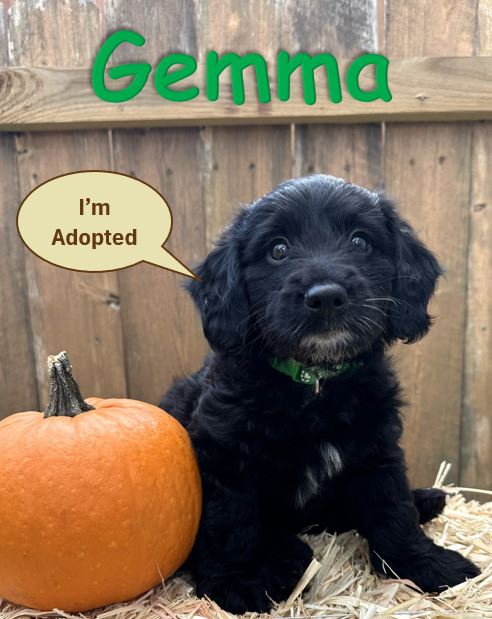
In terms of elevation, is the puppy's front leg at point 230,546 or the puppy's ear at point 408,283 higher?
the puppy's ear at point 408,283

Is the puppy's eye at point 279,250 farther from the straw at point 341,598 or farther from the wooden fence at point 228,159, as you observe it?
the straw at point 341,598

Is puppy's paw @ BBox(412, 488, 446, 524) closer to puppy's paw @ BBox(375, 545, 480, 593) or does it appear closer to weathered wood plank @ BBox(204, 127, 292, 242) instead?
puppy's paw @ BBox(375, 545, 480, 593)

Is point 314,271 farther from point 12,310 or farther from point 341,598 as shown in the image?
point 12,310

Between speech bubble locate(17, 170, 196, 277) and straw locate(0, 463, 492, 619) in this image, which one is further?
speech bubble locate(17, 170, 196, 277)

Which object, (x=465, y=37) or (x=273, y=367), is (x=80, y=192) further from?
(x=465, y=37)

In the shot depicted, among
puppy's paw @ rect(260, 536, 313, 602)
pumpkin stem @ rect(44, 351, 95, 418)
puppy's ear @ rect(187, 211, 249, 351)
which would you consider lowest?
puppy's paw @ rect(260, 536, 313, 602)

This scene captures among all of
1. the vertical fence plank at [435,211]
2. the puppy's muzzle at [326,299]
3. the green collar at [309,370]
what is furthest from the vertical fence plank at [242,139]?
the puppy's muzzle at [326,299]

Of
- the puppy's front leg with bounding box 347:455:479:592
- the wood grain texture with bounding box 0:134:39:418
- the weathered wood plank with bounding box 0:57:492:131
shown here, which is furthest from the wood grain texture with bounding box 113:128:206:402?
the puppy's front leg with bounding box 347:455:479:592

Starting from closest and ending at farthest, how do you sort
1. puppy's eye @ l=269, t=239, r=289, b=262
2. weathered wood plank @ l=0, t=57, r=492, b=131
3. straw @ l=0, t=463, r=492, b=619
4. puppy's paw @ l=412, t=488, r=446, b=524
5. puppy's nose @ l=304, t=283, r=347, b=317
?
puppy's nose @ l=304, t=283, r=347, b=317 → straw @ l=0, t=463, r=492, b=619 → puppy's eye @ l=269, t=239, r=289, b=262 → puppy's paw @ l=412, t=488, r=446, b=524 → weathered wood plank @ l=0, t=57, r=492, b=131
